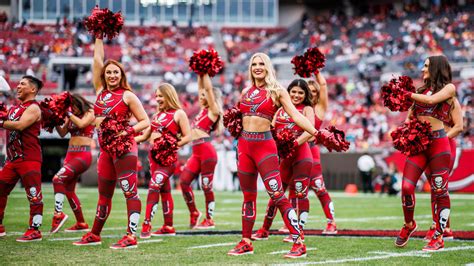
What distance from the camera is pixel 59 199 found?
982 centimetres

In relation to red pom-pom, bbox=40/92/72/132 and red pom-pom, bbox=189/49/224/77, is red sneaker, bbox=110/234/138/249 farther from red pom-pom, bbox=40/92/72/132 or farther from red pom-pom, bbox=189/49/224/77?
red pom-pom, bbox=189/49/224/77

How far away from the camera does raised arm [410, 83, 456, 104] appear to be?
25.7ft

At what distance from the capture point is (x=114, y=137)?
780 centimetres

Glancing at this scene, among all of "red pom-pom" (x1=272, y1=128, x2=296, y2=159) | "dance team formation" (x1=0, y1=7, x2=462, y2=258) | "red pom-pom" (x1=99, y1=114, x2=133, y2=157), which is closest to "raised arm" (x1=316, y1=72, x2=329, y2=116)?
"dance team formation" (x1=0, y1=7, x2=462, y2=258)

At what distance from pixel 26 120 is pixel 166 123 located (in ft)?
5.89

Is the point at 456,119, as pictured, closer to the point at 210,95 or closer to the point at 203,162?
the point at 210,95

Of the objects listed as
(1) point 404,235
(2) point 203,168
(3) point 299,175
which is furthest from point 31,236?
(1) point 404,235

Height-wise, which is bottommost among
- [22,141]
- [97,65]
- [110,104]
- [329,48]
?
[22,141]

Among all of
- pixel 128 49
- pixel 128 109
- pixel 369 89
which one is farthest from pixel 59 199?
pixel 128 49

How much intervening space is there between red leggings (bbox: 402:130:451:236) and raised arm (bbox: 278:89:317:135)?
146 cm

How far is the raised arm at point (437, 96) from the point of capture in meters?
7.85

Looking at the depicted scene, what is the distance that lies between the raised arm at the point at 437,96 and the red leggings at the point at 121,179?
3.05 meters

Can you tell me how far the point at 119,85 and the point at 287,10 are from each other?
142 ft

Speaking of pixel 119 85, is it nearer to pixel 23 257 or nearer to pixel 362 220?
pixel 23 257
